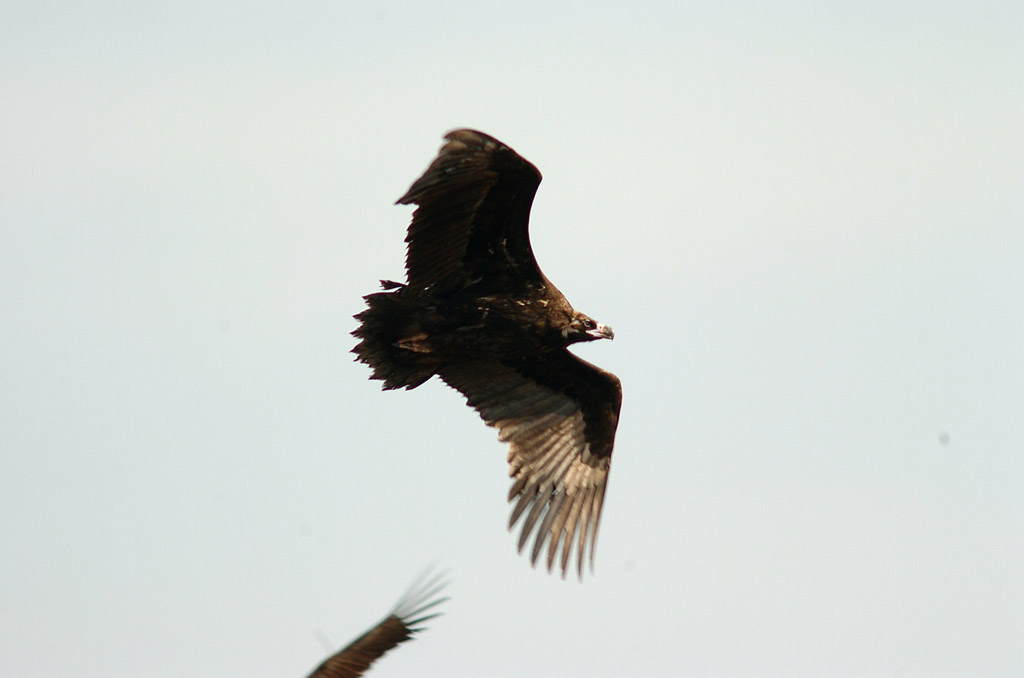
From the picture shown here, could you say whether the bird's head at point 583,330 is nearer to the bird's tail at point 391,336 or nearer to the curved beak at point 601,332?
the curved beak at point 601,332

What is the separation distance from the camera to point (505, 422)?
14445mm

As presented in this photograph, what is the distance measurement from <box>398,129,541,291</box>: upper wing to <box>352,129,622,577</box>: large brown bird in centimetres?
1

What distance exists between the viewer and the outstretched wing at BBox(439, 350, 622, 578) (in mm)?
14047

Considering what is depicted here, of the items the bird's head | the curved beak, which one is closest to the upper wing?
the bird's head

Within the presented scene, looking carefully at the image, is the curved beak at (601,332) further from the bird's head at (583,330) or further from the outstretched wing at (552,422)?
the outstretched wing at (552,422)

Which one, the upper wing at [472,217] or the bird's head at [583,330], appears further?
the bird's head at [583,330]

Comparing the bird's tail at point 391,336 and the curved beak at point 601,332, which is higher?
the curved beak at point 601,332

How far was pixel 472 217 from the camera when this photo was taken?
1267cm

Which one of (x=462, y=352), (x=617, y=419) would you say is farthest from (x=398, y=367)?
(x=617, y=419)

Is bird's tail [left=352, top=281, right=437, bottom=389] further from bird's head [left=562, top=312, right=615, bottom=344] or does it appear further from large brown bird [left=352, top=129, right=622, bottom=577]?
bird's head [left=562, top=312, right=615, bottom=344]

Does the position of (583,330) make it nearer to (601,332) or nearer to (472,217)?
(601,332)

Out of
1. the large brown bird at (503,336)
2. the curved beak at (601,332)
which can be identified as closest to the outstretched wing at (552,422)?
the large brown bird at (503,336)

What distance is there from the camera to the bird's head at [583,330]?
13.5m

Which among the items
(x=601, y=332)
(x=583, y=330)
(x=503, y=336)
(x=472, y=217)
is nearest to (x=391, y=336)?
(x=503, y=336)
